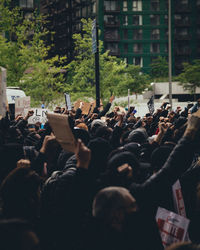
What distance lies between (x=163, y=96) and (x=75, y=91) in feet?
148

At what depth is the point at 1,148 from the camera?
15.3 feet

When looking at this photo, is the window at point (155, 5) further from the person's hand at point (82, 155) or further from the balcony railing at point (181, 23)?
the person's hand at point (82, 155)

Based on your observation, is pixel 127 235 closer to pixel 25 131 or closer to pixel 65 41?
pixel 25 131

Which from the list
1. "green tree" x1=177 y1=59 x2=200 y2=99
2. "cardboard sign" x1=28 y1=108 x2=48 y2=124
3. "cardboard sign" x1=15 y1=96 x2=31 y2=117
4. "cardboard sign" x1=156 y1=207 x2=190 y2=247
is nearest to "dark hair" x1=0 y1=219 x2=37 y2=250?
"cardboard sign" x1=156 y1=207 x2=190 y2=247

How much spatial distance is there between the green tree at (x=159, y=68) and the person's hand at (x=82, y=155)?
80.3 metres

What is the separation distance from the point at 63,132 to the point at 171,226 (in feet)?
4.95

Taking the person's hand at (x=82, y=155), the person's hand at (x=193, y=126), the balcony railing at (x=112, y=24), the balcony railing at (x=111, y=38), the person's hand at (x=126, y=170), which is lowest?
the person's hand at (x=126, y=170)

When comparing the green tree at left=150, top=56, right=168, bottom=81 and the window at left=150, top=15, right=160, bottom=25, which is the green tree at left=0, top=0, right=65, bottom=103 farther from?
the window at left=150, top=15, right=160, bottom=25

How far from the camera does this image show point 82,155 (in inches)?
132

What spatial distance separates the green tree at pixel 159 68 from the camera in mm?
84000

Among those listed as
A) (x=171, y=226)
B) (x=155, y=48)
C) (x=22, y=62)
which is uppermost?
(x=155, y=48)

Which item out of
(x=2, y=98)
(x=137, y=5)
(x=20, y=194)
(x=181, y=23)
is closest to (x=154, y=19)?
(x=137, y=5)

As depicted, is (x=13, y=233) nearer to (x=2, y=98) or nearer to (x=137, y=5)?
(x=2, y=98)

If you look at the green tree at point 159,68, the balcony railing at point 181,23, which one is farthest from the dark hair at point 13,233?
the balcony railing at point 181,23
